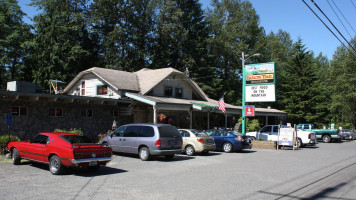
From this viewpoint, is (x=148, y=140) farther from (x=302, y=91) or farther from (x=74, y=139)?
(x=302, y=91)

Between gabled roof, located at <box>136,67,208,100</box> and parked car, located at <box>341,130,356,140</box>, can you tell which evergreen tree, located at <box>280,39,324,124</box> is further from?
gabled roof, located at <box>136,67,208,100</box>

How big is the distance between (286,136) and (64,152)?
16.2m

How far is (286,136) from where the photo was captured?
21609 millimetres

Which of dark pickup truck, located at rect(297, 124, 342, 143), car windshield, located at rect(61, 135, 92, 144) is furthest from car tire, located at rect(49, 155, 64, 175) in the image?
dark pickup truck, located at rect(297, 124, 342, 143)

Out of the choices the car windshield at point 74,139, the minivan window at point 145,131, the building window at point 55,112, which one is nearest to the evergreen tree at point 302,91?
the building window at point 55,112

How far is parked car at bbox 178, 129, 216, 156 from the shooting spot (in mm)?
16703

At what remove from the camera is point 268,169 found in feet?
40.2

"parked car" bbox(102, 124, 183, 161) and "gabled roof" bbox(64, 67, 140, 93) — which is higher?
"gabled roof" bbox(64, 67, 140, 93)

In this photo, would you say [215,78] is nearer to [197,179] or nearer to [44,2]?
[44,2]

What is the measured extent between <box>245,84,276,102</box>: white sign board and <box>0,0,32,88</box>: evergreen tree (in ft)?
99.6

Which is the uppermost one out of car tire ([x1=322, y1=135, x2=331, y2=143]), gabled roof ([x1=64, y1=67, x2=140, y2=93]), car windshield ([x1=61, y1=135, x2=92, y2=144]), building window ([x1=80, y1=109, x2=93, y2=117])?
gabled roof ([x1=64, y1=67, x2=140, y2=93])

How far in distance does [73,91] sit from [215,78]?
80.7ft

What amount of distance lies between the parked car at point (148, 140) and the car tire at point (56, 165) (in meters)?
4.63

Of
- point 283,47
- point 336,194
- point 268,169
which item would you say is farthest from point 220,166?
point 283,47
